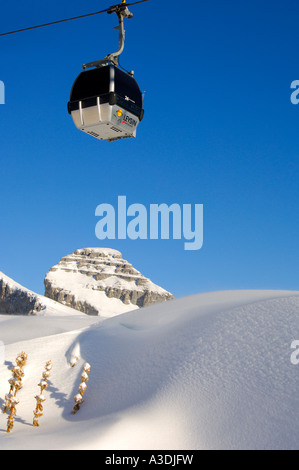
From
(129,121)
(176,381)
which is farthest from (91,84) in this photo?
(176,381)

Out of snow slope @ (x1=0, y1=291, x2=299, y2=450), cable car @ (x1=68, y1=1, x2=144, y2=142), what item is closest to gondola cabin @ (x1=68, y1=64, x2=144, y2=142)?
cable car @ (x1=68, y1=1, x2=144, y2=142)

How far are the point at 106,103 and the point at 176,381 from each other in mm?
4880

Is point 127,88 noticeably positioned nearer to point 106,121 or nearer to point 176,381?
point 106,121

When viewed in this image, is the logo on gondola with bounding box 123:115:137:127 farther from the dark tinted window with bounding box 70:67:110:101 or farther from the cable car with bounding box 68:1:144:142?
the dark tinted window with bounding box 70:67:110:101

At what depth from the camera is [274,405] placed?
7.00 meters

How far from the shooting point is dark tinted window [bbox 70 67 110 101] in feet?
28.0

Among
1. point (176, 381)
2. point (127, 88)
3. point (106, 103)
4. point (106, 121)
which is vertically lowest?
point (176, 381)

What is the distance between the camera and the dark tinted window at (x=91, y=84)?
854 cm

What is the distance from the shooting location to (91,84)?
869cm

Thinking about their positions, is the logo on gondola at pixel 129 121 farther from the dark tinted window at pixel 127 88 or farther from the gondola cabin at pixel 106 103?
the dark tinted window at pixel 127 88

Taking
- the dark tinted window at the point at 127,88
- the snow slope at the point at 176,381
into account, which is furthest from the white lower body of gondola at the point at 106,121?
the snow slope at the point at 176,381

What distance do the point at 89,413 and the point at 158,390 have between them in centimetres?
133

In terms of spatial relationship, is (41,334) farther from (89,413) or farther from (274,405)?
(274,405)
